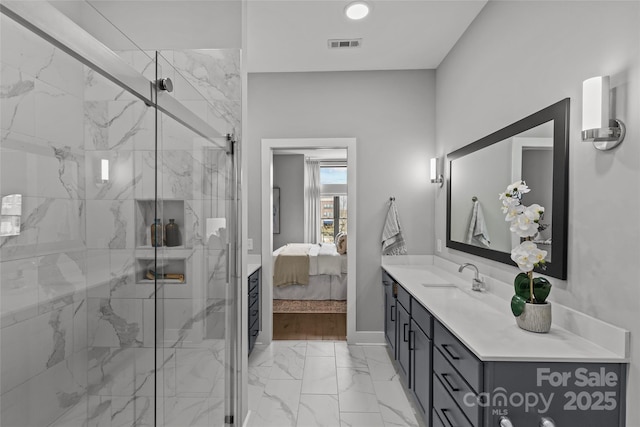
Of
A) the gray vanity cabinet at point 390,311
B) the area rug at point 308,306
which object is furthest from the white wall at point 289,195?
the gray vanity cabinet at point 390,311

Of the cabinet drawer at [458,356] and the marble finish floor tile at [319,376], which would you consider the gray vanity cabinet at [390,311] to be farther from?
the cabinet drawer at [458,356]

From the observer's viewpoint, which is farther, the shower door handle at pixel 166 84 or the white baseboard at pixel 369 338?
the white baseboard at pixel 369 338

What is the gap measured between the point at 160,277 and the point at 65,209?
559mm

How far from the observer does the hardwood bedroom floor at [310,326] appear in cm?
384

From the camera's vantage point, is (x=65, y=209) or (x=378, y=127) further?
(x=378, y=127)

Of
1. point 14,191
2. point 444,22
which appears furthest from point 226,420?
point 444,22

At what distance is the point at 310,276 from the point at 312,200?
3217 mm

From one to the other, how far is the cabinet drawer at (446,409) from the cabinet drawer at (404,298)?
0.64 meters

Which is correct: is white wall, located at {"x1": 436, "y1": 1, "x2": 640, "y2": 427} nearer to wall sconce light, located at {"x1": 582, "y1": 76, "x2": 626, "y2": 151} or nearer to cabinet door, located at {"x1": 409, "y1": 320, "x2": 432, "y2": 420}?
wall sconce light, located at {"x1": 582, "y1": 76, "x2": 626, "y2": 151}

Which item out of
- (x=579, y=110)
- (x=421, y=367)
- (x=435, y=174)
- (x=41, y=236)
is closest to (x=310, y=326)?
(x=421, y=367)

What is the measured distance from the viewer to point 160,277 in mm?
1299

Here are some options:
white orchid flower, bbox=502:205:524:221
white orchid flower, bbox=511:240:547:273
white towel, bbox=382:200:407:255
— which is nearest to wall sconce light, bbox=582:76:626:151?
white orchid flower, bbox=502:205:524:221

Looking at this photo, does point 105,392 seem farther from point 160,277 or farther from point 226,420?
point 226,420

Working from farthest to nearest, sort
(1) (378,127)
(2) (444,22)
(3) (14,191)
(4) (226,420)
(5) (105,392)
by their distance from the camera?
1. (1) (378,127)
2. (2) (444,22)
3. (4) (226,420)
4. (5) (105,392)
5. (3) (14,191)
